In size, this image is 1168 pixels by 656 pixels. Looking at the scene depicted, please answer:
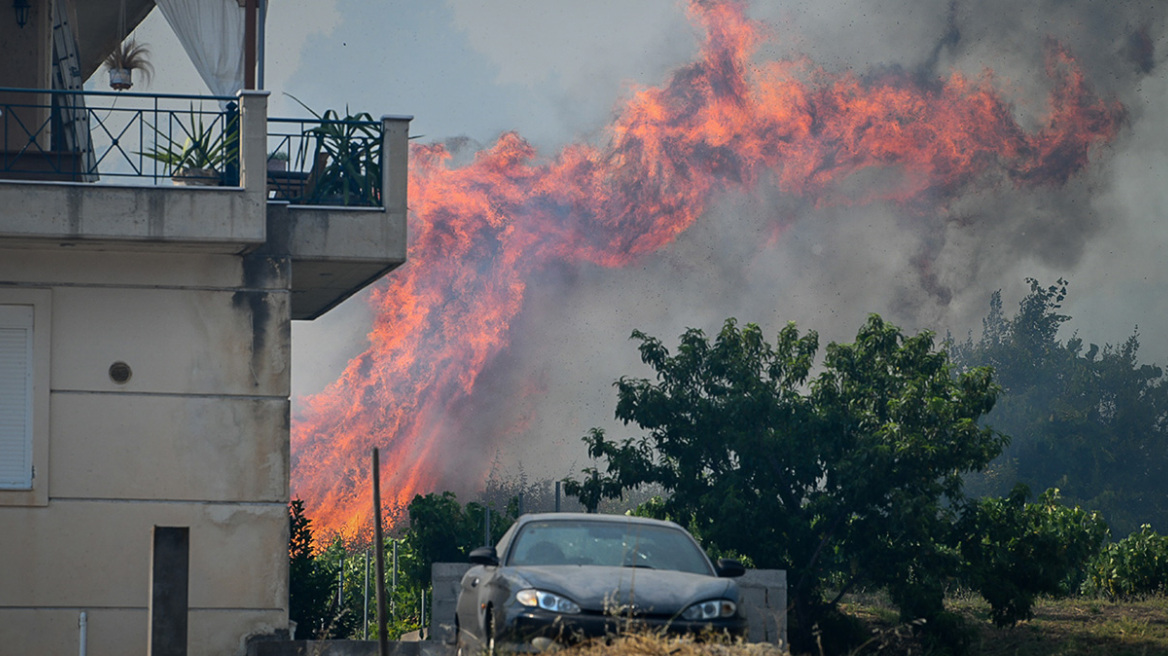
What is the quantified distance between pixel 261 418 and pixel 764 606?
6.29 metres

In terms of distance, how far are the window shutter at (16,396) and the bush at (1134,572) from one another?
1965 centimetres

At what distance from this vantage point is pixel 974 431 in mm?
17250

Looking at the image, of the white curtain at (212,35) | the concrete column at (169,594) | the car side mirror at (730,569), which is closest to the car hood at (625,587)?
the car side mirror at (730,569)

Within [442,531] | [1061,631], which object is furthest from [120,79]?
[1061,631]

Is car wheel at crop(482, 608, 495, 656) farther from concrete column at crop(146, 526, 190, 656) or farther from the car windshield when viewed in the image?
concrete column at crop(146, 526, 190, 656)

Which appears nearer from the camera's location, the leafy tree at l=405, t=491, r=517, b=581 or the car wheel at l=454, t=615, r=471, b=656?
the car wheel at l=454, t=615, r=471, b=656

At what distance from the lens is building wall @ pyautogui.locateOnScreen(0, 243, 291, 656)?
12.2m

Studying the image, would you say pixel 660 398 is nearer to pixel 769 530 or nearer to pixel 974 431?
pixel 769 530

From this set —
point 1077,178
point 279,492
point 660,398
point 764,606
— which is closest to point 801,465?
point 660,398

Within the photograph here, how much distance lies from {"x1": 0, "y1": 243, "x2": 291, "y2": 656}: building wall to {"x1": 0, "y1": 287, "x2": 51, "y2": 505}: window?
0.23 feet

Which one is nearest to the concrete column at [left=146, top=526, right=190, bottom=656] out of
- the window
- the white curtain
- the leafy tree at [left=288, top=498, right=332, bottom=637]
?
the window

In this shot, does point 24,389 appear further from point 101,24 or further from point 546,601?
point 101,24

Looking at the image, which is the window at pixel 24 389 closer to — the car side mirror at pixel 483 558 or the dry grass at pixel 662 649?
the car side mirror at pixel 483 558

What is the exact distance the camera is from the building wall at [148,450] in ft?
40.1
